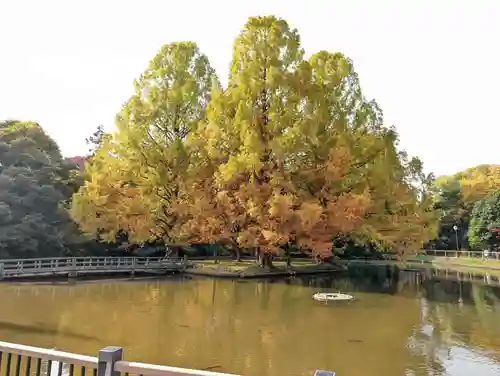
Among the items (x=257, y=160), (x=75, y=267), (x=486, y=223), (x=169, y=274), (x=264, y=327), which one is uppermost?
(x=257, y=160)

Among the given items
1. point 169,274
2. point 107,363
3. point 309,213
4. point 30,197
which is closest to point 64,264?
point 30,197

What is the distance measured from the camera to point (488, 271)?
40438 millimetres

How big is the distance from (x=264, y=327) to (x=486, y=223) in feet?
139

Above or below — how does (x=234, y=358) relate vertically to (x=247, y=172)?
below

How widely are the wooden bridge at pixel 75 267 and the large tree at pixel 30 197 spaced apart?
1356mm

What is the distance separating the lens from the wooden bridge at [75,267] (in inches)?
998

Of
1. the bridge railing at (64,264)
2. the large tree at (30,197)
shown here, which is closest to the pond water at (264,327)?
the bridge railing at (64,264)

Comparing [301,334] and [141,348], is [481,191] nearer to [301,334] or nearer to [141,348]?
[301,334]

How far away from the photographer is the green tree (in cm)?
4891

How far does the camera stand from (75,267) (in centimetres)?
2767

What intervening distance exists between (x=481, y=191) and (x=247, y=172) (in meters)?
43.9

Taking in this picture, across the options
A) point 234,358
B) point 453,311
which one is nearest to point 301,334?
point 234,358

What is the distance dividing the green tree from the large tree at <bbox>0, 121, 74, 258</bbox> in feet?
132

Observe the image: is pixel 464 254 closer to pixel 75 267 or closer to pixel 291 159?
pixel 291 159
